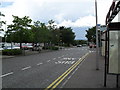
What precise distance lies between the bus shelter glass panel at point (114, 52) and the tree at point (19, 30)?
2610 centimetres

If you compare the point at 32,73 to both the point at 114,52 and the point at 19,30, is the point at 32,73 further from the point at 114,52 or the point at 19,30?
the point at 19,30

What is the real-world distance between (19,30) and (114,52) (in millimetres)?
26665

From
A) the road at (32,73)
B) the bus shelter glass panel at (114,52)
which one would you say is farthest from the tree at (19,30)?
the bus shelter glass panel at (114,52)

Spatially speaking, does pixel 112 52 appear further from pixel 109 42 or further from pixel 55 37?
pixel 55 37

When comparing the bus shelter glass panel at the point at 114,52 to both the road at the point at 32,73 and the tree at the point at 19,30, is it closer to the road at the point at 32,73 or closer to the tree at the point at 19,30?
the road at the point at 32,73

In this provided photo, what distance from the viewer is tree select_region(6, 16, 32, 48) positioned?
33.2m

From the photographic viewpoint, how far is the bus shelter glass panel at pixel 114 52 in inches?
320

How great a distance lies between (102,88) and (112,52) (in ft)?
4.89

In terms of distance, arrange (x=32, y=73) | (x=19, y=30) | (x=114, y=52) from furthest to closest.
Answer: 1. (x=19, y=30)
2. (x=32, y=73)
3. (x=114, y=52)

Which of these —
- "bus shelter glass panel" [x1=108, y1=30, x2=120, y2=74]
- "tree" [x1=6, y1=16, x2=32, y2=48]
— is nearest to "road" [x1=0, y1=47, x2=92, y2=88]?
"bus shelter glass panel" [x1=108, y1=30, x2=120, y2=74]

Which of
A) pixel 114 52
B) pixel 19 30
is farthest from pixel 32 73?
pixel 19 30

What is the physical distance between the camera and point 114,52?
27.1 ft

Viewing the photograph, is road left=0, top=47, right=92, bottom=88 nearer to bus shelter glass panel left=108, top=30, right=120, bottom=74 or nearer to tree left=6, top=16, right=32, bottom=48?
bus shelter glass panel left=108, top=30, right=120, bottom=74

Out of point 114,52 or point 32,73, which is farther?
point 32,73
